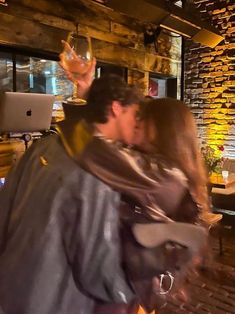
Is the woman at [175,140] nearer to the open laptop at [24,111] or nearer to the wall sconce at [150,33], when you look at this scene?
the open laptop at [24,111]

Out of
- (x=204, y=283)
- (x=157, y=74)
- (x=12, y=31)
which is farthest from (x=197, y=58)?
(x=204, y=283)

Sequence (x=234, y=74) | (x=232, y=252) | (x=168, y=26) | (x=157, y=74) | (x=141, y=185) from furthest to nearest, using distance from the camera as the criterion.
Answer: (x=157, y=74), (x=234, y=74), (x=168, y=26), (x=232, y=252), (x=141, y=185)

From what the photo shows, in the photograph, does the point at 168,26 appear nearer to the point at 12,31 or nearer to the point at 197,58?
the point at 12,31

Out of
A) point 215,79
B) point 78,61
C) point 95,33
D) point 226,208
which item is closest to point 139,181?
point 78,61

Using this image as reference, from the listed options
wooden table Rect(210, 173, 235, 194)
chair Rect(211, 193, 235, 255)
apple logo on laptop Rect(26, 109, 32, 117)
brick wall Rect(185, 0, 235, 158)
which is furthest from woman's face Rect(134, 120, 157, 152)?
brick wall Rect(185, 0, 235, 158)

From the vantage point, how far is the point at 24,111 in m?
3.45

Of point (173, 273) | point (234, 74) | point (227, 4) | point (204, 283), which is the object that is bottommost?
point (204, 283)

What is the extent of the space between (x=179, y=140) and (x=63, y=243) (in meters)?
0.46

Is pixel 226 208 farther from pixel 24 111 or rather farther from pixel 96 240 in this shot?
pixel 96 240

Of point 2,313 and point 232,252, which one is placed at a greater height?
point 2,313

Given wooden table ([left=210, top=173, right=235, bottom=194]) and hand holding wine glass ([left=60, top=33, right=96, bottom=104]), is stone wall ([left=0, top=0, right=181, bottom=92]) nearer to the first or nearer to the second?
wooden table ([left=210, top=173, right=235, bottom=194])

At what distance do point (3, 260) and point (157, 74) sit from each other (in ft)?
20.3

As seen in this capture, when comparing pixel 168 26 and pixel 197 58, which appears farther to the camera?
pixel 197 58

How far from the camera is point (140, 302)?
948mm
